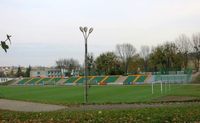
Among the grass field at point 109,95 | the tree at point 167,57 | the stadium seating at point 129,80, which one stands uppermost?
the tree at point 167,57

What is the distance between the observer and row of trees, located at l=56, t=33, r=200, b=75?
367 feet

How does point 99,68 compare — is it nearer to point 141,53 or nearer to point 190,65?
point 141,53

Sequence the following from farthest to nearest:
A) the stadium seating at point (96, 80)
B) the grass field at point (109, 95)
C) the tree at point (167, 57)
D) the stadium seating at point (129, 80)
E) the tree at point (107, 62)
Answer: the tree at point (107, 62) < the tree at point (167, 57) < the stadium seating at point (96, 80) < the stadium seating at point (129, 80) < the grass field at point (109, 95)

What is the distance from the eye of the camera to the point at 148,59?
451 feet

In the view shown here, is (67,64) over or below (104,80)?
over

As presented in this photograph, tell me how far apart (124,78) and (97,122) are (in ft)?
306

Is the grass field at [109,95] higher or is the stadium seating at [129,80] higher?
the stadium seating at [129,80]

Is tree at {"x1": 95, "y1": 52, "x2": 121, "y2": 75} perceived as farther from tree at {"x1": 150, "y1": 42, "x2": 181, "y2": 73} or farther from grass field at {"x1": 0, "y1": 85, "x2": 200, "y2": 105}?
grass field at {"x1": 0, "y1": 85, "x2": 200, "y2": 105}

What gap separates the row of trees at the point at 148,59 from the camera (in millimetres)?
111750

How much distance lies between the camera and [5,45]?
17.1 ft

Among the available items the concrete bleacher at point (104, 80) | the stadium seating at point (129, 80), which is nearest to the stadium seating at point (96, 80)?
the concrete bleacher at point (104, 80)

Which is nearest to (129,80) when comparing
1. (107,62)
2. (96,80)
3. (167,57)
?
(96,80)

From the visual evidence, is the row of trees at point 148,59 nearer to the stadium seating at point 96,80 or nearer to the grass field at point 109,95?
→ the stadium seating at point 96,80

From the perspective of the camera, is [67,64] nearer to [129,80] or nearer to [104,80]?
[104,80]
